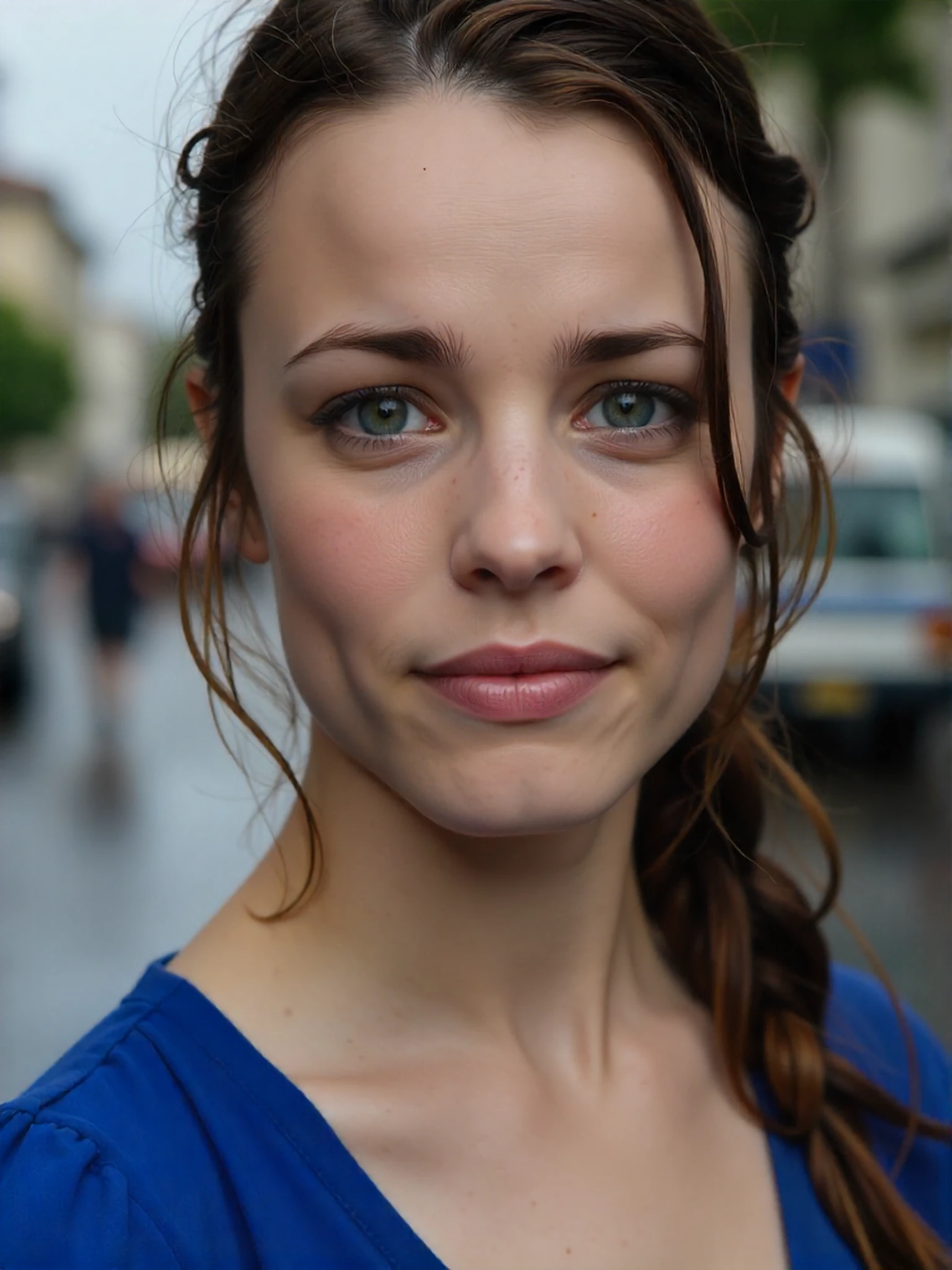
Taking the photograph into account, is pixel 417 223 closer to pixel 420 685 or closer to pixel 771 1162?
pixel 420 685

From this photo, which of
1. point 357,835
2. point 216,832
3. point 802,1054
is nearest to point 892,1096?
point 802,1054

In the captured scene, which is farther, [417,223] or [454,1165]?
[454,1165]

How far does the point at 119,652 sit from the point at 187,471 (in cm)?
1179

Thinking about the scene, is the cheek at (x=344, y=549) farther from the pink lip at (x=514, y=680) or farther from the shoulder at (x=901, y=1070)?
the shoulder at (x=901, y=1070)

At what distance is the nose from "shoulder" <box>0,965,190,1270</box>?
564 mm

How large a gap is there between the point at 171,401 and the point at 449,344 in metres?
0.82

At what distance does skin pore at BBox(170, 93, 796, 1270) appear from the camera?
145 cm

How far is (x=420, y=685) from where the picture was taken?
147 cm

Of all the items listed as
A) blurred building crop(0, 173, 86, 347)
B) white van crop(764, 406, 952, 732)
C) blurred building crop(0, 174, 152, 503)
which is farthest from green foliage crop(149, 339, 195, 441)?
blurred building crop(0, 173, 86, 347)

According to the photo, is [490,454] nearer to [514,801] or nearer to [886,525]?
[514,801]

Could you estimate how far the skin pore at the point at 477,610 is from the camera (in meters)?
1.45

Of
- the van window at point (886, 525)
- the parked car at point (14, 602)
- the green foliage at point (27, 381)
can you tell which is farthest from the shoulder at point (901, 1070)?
the green foliage at point (27, 381)

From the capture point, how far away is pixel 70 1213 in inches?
52.6

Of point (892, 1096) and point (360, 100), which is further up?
point (360, 100)
